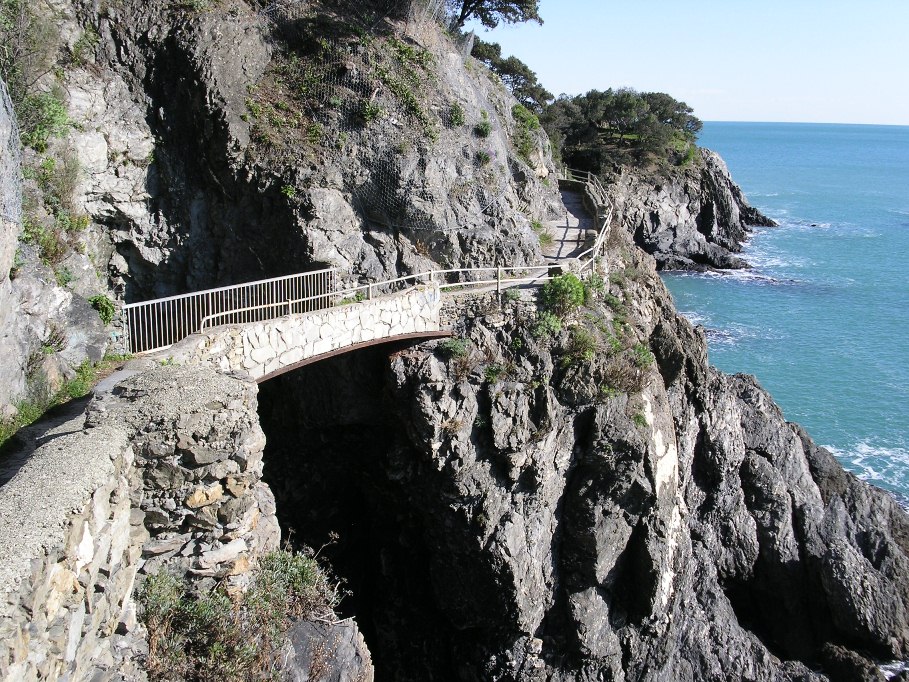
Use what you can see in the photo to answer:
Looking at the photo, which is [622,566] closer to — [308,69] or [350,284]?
[350,284]

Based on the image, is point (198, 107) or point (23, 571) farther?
point (198, 107)

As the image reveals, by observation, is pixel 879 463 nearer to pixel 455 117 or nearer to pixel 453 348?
pixel 453 348

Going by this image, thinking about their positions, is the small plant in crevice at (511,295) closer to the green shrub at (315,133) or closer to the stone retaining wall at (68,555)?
the green shrub at (315,133)

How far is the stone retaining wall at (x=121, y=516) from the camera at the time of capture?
734 centimetres

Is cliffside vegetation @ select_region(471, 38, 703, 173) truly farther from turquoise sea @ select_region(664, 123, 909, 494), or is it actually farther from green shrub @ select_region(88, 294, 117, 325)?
green shrub @ select_region(88, 294, 117, 325)

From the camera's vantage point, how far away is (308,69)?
23625mm

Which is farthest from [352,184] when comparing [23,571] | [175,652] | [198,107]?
[23,571]

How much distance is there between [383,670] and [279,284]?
10.9 m

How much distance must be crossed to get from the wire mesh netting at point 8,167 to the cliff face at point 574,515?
29.2 ft

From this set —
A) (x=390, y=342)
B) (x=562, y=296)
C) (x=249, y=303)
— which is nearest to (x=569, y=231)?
(x=562, y=296)

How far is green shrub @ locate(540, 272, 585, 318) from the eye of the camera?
67.5 ft

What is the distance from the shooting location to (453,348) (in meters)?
18.9

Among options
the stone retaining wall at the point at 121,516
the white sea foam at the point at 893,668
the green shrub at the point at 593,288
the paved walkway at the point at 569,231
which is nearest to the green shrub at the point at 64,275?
the stone retaining wall at the point at 121,516

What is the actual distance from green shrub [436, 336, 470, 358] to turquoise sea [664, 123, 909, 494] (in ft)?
68.0
